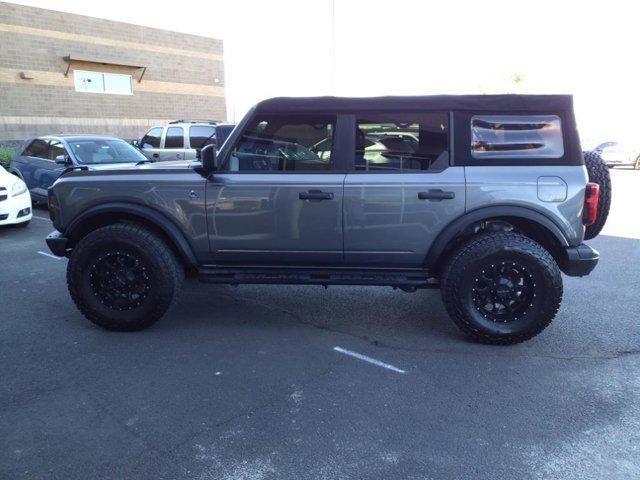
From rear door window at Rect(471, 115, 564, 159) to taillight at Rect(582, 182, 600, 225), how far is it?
34 centimetres

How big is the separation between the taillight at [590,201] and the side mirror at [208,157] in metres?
2.92

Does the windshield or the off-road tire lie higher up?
the windshield

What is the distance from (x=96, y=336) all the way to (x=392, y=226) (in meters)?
2.66

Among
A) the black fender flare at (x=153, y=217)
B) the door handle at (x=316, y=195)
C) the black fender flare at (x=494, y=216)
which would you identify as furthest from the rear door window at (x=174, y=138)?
the black fender flare at (x=494, y=216)

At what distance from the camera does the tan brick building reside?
1955 centimetres

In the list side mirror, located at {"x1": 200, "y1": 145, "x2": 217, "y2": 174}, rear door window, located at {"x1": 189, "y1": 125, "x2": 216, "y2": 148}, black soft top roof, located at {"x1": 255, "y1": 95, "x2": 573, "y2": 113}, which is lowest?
side mirror, located at {"x1": 200, "y1": 145, "x2": 217, "y2": 174}

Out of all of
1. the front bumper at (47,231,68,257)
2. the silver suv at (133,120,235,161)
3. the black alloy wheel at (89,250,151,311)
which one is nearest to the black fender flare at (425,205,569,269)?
the black alloy wheel at (89,250,151,311)

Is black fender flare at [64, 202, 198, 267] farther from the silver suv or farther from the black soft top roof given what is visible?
the silver suv

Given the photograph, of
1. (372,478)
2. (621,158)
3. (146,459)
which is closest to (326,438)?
(372,478)

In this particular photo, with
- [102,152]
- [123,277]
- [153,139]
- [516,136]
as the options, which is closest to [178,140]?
[153,139]

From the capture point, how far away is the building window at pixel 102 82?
69.9 ft

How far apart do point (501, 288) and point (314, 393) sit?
1750 millimetres

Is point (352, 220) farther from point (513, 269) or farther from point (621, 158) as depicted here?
point (621, 158)

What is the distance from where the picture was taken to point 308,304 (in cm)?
506
